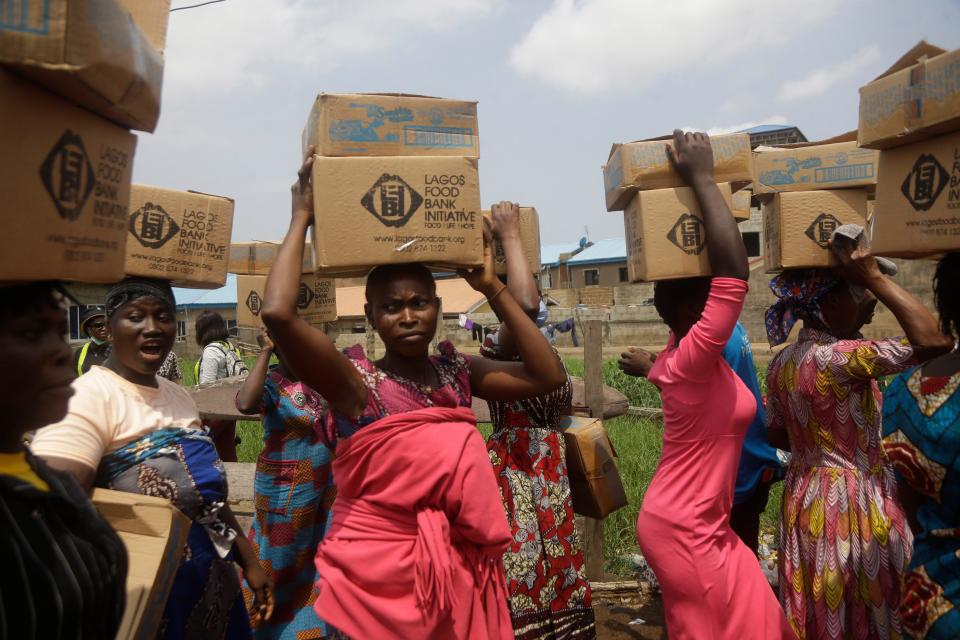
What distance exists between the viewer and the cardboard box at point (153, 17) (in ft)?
4.69

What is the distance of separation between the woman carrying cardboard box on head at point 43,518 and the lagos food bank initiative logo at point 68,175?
0.63ft

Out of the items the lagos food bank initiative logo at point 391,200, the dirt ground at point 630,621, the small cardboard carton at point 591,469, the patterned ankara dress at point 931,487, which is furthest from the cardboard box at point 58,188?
the dirt ground at point 630,621

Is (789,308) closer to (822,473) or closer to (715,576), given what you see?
(822,473)

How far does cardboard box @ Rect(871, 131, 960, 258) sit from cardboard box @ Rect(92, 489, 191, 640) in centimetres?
222

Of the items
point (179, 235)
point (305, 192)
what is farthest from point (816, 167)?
point (179, 235)

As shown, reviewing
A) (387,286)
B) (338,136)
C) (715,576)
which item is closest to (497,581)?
(715,576)

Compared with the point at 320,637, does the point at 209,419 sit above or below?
above

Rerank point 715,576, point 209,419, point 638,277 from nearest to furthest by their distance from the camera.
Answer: point 715,576
point 638,277
point 209,419

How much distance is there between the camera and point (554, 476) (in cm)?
298

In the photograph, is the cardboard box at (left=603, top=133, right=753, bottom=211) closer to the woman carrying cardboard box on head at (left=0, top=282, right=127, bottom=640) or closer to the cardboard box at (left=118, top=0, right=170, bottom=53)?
the cardboard box at (left=118, top=0, right=170, bottom=53)

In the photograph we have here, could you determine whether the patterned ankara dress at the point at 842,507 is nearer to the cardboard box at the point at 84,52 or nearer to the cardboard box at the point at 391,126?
the cardboard box at the point at 391,126

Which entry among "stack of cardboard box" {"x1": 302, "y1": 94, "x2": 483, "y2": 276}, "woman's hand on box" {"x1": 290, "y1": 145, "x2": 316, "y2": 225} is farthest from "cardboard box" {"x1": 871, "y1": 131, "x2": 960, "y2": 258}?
"woman's hand on box" {"x1": 290, "y1": 145, "x2": 316, "y2": 225}

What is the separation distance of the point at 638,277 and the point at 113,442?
1839 millimetres

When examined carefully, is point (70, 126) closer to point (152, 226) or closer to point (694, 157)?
point (152, 226)
